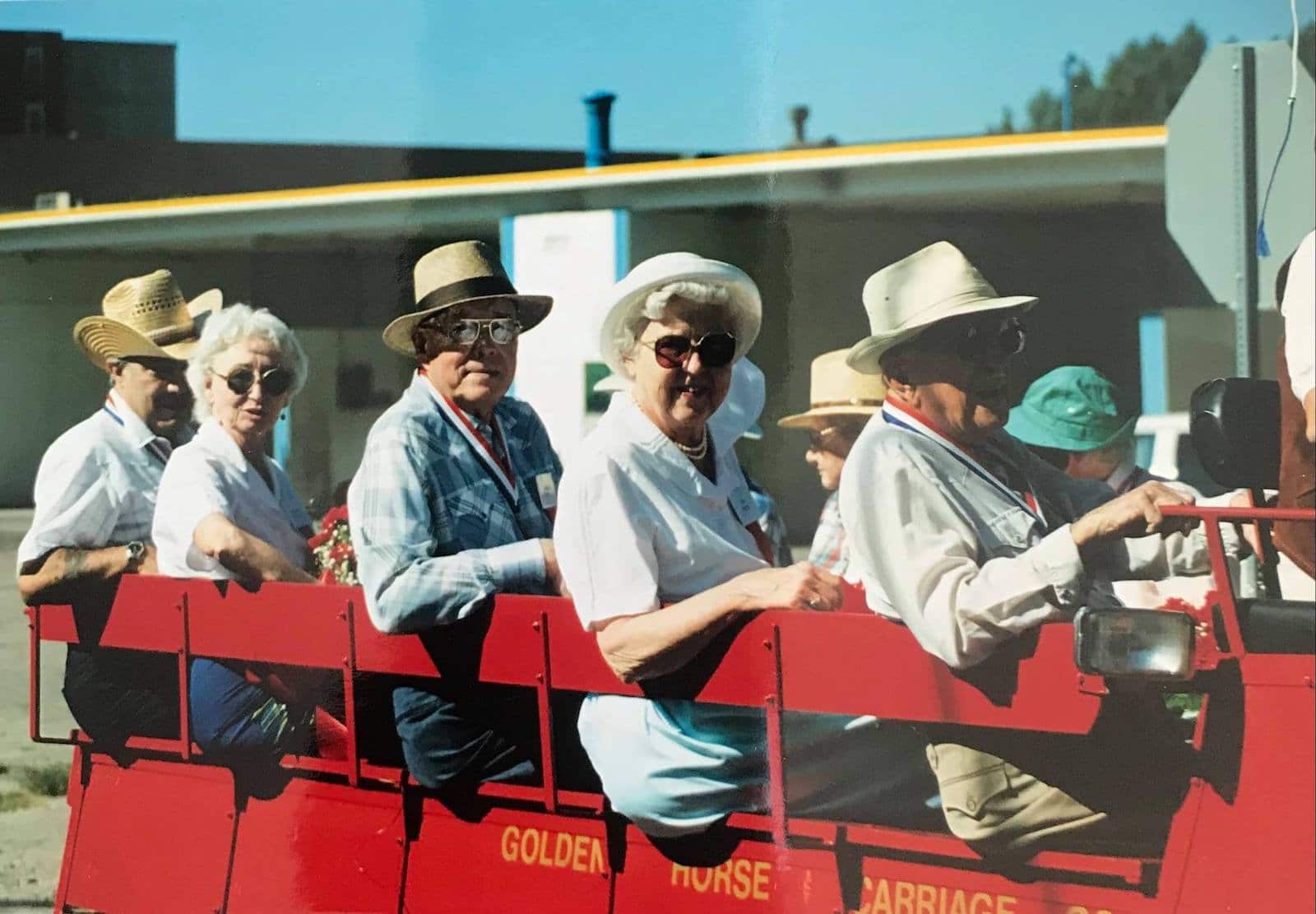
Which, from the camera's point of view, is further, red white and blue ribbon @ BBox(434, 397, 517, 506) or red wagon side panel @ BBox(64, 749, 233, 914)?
red wagon side panel @ BBox(64, 749, 233, 914)

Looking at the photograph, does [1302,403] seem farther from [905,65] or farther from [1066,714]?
[905,65]

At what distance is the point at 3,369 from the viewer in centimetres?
334

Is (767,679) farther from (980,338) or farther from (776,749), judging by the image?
(980,338)

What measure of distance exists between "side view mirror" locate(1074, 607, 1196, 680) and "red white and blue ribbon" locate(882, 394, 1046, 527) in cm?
21

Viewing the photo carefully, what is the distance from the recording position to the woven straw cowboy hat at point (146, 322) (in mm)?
3141

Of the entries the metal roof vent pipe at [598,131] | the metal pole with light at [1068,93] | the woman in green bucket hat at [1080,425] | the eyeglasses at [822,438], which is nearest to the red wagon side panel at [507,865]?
the eyeglasses at [822,438]

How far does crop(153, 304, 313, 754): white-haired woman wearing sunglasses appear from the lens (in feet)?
10.1

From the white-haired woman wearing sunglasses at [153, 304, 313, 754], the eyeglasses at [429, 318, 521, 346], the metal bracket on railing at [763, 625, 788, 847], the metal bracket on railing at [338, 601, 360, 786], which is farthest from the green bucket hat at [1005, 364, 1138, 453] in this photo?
the white-haired woman wearing sunglasses at [153, 304, 313, 754]

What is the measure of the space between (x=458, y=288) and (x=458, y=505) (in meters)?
0.38

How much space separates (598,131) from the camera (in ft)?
8.75

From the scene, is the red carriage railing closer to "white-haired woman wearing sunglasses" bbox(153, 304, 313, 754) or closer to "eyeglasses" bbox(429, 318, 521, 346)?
"white-haired woman wearing sunglasses" bbox(153, 304, 313, 754)

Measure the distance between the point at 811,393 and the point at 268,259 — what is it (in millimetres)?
1151

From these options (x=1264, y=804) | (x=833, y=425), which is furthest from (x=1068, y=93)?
(x=1264, y=804)

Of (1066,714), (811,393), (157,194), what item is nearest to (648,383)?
(811,393)
